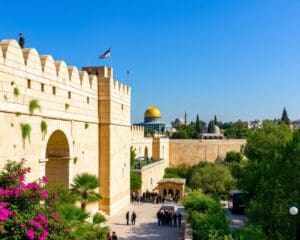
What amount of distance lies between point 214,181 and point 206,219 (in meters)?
26.2

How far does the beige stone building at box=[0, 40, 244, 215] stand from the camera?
10625 millimetres

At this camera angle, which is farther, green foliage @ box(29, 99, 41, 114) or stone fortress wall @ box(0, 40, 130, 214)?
green foliage @ box(29, 99, 41, 114)

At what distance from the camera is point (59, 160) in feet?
47.4

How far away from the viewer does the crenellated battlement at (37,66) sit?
1046 cm

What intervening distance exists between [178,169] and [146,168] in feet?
65.4

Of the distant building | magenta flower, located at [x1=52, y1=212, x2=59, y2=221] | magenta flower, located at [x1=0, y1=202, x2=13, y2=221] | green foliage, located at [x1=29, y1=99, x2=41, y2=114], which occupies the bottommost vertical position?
magenta flower, located at [x1=52, y1=212, x2=59, y2=221]

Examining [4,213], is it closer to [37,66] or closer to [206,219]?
[37,66]


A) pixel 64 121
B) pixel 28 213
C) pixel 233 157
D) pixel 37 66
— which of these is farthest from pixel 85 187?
pixel 233 157

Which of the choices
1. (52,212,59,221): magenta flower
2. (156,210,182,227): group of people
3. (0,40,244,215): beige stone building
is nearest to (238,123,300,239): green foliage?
(156,210,182,227): group of people

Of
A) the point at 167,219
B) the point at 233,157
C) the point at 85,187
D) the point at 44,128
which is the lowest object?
the point at 167,219

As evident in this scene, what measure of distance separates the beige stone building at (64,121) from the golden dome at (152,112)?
208 feet

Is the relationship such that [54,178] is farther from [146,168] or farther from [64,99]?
[146,168]

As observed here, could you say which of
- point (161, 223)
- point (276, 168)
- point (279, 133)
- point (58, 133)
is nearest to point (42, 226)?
point (58, 133)

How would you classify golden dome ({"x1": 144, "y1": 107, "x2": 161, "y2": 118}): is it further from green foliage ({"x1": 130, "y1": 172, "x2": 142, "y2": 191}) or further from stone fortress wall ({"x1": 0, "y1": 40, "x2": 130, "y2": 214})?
stone fortress wall ({"x1": 0, "y1": 40, "x2": 130, "y2": 214})
